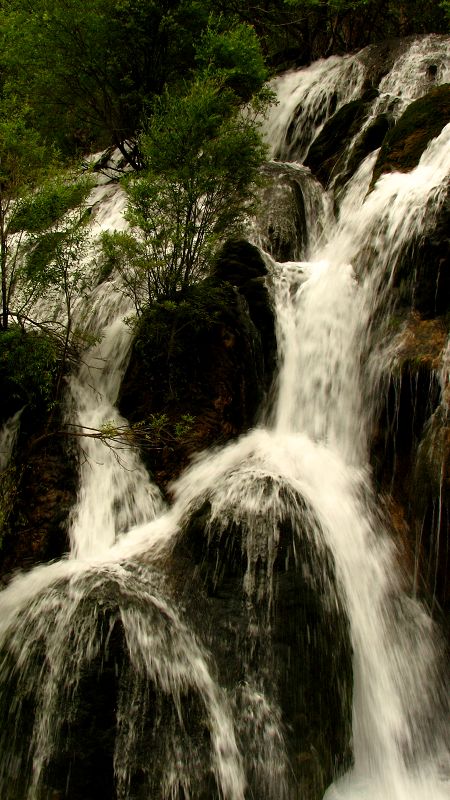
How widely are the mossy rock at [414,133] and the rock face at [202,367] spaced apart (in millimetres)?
3396

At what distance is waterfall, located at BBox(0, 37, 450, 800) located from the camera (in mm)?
4445

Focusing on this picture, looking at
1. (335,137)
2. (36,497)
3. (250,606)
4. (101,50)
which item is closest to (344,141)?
(335,137)

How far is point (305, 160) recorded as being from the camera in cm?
1285

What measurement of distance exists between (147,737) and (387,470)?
3.80 m

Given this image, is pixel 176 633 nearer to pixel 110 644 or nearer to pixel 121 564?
pixel 110 644

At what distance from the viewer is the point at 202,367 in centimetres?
793

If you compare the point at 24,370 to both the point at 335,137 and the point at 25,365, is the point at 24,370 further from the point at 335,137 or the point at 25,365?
the point at 335,137

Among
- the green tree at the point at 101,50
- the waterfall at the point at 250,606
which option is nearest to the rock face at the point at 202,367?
the waterfall at the point at 250,606

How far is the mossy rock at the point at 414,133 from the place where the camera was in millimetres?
8898

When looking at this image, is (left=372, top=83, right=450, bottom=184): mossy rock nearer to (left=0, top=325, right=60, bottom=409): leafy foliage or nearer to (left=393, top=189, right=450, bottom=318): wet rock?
(left=393, top=189, right=450, bottom=318): wet rock

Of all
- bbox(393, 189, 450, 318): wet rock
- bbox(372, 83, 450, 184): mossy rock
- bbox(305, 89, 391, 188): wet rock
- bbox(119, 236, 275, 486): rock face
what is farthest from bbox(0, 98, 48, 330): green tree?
bbox(305, 89, 391, 188): wet rock

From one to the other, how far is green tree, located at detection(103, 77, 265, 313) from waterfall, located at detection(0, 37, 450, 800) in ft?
4.30

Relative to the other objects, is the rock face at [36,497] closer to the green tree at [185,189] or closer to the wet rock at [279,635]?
the wet rock at [279,635]

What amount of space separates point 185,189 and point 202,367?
236 cm
